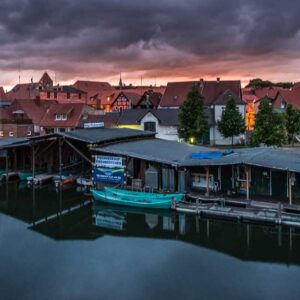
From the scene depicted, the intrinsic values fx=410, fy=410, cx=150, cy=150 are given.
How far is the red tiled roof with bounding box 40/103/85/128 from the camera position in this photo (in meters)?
56.6

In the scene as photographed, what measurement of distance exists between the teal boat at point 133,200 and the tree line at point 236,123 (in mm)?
19787

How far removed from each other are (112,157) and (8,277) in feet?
48.8

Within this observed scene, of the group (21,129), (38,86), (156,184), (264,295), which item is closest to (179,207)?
(156,184)

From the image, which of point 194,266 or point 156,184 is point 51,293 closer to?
point 194,266

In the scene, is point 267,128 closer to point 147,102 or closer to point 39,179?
point 39,179

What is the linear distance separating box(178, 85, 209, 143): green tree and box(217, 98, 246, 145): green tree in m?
2.85

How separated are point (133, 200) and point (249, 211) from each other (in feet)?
25.1

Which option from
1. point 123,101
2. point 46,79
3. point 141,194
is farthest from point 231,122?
point 46,79

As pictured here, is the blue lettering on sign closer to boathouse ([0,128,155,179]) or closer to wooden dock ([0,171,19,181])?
boathouse ([0,128,155,179])

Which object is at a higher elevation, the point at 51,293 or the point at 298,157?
the point at 298,157

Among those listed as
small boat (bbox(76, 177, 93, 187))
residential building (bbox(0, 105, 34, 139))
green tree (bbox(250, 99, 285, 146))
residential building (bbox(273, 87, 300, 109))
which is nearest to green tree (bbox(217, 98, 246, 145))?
green tree (bbox(250, 99, 285, 146))

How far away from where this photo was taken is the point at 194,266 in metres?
17.6

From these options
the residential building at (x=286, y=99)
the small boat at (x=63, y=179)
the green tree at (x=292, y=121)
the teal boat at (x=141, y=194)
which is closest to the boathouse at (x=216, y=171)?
the teal boat at (x=141, y=194)

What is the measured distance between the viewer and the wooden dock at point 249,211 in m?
22.3
